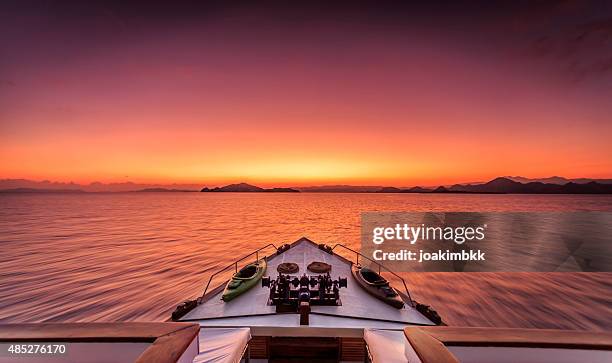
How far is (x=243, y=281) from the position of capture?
1034cm

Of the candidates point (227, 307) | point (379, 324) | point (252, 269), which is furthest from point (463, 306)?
point (227, 307)

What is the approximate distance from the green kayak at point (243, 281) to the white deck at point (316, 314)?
0.18m

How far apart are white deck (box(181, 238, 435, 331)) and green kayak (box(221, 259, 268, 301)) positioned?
0.18 m

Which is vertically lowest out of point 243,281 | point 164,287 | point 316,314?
point 164,287

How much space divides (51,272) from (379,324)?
979 inches

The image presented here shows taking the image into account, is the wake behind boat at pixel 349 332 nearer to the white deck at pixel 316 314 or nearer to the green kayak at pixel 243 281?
the white deck at pixel 316 314

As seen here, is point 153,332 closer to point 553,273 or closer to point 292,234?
point 553,273

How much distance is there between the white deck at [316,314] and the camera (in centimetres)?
752

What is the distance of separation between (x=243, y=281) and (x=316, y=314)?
353 centimetres

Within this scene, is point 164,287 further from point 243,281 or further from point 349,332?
point 349,332

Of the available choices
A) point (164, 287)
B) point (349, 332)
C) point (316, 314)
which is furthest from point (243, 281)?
point (164, 287)

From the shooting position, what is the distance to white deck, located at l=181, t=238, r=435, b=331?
752 cm

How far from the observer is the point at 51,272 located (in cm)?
2048

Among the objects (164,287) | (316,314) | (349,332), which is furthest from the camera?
(164,287)
